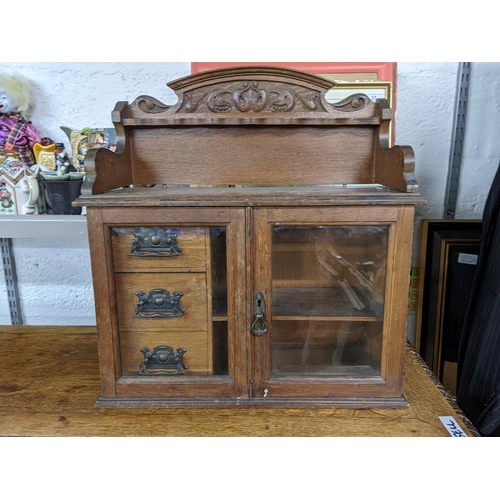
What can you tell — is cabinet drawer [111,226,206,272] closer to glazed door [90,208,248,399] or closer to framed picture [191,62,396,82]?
glazed door [90,208,248,399]

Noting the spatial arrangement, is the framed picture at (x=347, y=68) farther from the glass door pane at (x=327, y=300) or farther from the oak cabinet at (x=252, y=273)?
the glass door pane at (x=327, y=300)

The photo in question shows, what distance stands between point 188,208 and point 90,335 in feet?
2.45

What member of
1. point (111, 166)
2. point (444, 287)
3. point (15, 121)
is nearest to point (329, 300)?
point (111, 166)

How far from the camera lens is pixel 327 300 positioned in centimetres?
96

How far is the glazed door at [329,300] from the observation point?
866 mm

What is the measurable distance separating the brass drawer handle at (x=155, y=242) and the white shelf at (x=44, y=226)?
0.39 meters

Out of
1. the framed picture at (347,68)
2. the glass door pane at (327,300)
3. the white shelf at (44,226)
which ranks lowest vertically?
the glass door pane at (327,300)

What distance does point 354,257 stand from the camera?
35.8 inches

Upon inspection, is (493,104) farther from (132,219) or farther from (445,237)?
(132,219)

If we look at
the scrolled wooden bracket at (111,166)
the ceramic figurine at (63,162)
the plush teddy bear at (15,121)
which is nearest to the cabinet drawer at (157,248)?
the scrolled wooden bracket at (111,166)

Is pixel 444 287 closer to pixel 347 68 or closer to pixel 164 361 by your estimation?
pixel 347 68

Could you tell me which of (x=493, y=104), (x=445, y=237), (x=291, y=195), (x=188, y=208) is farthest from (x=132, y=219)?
(x=493, y=104)

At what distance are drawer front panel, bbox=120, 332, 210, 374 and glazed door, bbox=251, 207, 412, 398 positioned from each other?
0.12 m

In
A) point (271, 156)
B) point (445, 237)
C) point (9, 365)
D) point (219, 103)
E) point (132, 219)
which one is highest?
point (219, 103)
